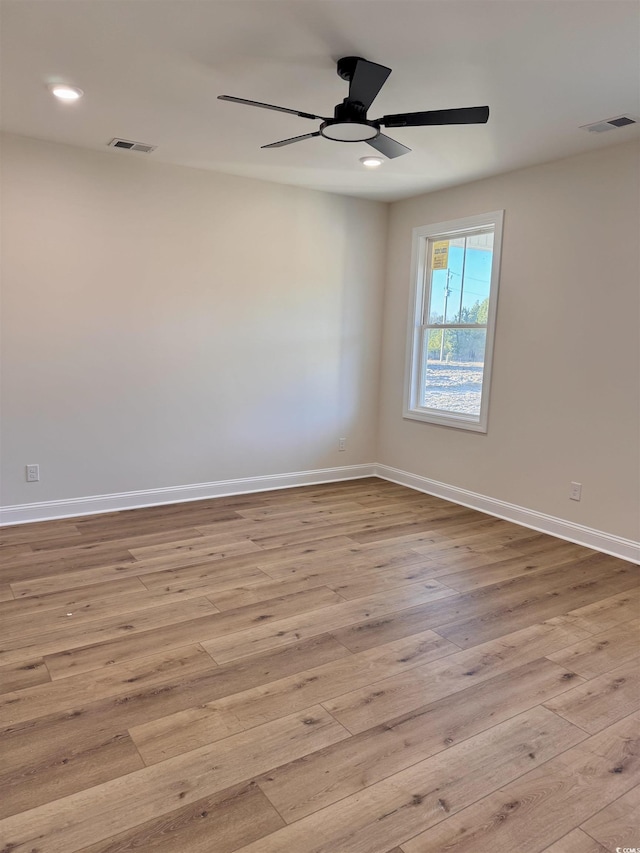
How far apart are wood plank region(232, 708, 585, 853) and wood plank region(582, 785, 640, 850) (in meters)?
0.23

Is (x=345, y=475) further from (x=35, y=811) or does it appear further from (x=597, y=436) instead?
(x=35, y=811)

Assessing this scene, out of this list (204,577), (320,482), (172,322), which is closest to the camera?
(204,577)

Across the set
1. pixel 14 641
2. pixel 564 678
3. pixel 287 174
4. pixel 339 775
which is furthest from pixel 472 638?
pixel 287 174

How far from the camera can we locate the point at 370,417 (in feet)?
18.8

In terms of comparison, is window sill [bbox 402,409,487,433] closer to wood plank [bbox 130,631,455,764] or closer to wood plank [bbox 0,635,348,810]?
wood plank [bbox 130,631,455,764]

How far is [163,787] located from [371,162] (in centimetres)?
382

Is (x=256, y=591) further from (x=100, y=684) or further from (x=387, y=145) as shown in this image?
(x=387, y=145)

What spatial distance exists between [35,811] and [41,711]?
1.59ft

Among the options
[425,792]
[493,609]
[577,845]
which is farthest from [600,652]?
[425,792]

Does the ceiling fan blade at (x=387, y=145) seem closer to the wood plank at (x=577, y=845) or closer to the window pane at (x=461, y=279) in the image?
the window pane at (x=461, y=279)

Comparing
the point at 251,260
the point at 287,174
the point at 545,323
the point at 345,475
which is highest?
the point at 287,174

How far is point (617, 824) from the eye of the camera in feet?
5.43

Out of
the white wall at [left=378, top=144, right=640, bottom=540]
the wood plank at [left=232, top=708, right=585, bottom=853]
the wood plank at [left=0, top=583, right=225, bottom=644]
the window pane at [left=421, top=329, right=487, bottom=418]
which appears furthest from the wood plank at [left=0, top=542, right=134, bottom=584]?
the window pane at [left=421, top=329, right=487, bottom=418]

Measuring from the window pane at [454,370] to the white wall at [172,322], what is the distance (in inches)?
25.5
